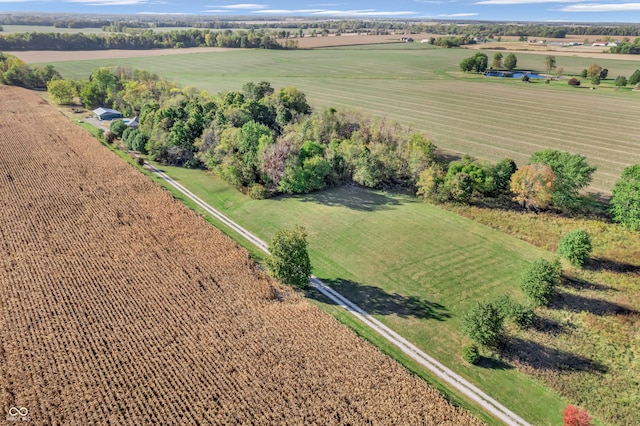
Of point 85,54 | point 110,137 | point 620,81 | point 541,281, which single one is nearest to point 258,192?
point 541,281

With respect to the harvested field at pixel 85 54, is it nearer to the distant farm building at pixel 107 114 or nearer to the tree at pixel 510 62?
the distant farm building at pixel 107 114

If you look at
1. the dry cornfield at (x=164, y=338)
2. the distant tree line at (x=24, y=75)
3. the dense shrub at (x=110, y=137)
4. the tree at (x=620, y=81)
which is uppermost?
the tree at (x=620, y=81)

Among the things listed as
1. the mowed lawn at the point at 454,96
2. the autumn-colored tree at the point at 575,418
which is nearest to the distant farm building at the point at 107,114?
the mowed lawn at the point at 454,96

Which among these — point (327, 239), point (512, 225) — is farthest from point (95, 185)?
point (512, 225)

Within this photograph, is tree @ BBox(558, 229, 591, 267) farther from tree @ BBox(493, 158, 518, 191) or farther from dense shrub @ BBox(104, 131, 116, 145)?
dense shrub @ BBox(104, 131, 116, 145)

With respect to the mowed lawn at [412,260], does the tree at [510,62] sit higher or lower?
higher

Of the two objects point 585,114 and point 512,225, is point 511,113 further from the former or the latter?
point 512,225

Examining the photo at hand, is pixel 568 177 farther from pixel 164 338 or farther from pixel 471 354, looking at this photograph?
pixel 164 338
